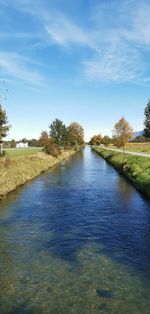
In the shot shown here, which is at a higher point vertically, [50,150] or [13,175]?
[50,150]

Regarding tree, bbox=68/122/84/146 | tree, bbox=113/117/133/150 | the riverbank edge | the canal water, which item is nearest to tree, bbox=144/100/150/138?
tree, bbox=113/117/133/150

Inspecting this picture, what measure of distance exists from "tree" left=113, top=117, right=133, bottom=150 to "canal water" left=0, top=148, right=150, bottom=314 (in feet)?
148

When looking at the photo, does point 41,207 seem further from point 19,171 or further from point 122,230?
point 19,171

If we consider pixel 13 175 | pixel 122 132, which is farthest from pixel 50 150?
pixel 13 175

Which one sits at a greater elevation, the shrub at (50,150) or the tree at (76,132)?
the tree at (76,132)

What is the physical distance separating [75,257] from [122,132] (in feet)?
196

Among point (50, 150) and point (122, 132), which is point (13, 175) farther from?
point (50, 150)

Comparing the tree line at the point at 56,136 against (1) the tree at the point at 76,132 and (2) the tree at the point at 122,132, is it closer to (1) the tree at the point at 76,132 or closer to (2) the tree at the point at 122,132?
(1) the tree at the point at 76,132

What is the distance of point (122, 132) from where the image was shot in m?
72.9

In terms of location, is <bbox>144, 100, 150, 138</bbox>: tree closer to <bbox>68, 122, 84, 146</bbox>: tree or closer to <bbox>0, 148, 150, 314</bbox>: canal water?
<bbox>0, 148, 150, 314</bbox>: canal water

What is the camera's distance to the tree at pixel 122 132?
72250 mm

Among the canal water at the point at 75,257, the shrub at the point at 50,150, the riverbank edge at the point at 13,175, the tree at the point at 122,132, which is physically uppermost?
the tree at the point at 122,132

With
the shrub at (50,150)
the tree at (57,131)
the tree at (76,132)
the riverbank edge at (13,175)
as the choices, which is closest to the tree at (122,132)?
the shrub at (50,150)

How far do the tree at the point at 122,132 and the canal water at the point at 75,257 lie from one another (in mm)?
45247
